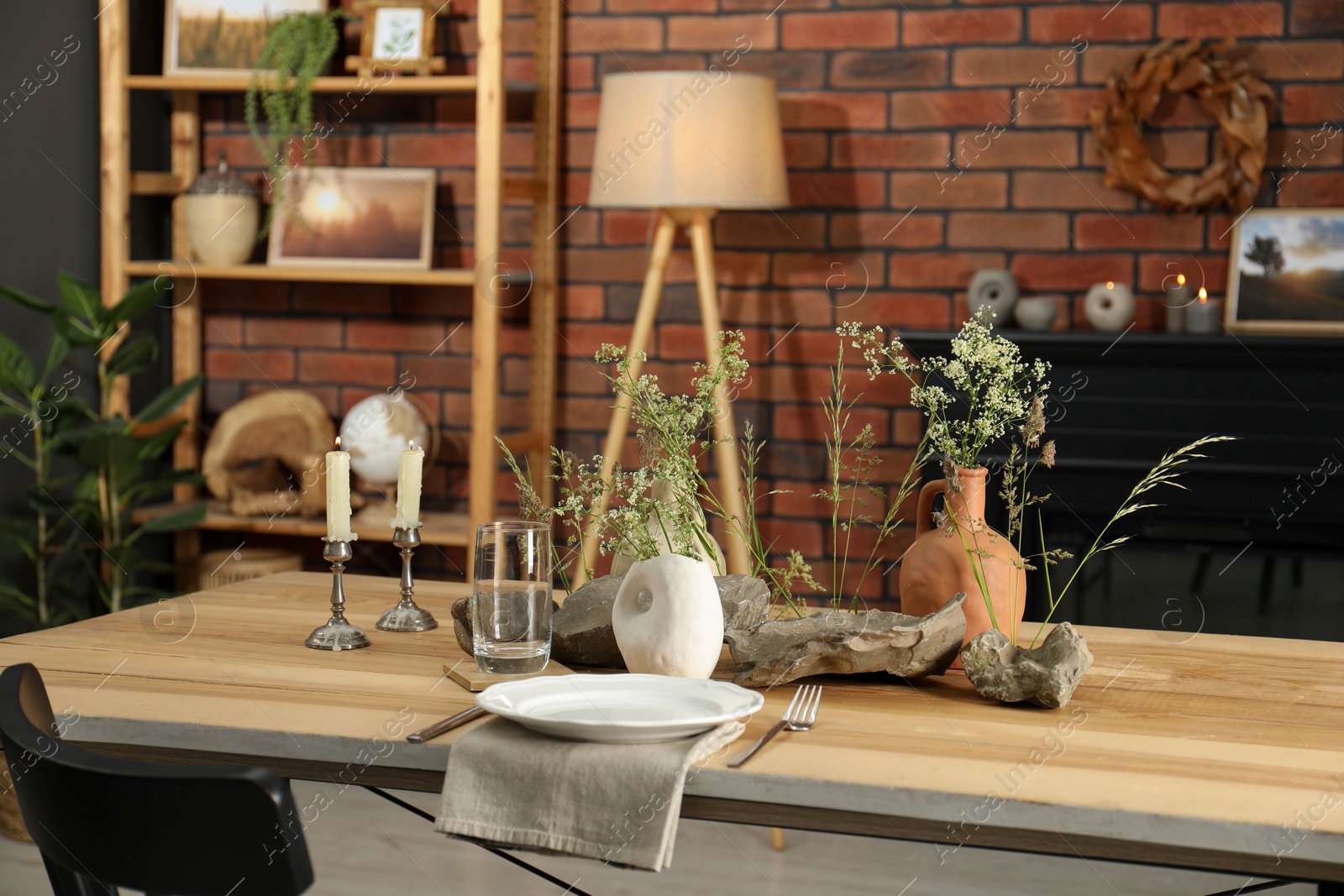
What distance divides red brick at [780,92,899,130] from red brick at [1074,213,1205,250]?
1.71 feet

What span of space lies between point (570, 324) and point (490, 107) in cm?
60

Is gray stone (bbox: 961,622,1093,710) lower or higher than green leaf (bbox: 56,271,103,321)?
lower

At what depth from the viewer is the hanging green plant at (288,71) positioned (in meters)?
3.11

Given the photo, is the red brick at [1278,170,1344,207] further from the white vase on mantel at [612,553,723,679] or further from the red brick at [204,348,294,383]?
the red brick at [204,348,294,383]

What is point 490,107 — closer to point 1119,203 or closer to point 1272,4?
point 1119,203

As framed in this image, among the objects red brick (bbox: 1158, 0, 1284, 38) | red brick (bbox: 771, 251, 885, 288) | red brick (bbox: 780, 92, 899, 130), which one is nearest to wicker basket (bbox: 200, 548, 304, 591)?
red brick (bbox: 771, 251, 885, 288)

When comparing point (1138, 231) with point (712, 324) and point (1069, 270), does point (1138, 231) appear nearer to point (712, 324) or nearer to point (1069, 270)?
point (1069, 270)

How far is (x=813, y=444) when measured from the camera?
319cm

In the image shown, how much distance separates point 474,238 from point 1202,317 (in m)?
1.71

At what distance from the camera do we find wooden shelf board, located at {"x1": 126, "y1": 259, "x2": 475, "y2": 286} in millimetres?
3039

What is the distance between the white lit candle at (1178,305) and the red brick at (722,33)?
107 cm

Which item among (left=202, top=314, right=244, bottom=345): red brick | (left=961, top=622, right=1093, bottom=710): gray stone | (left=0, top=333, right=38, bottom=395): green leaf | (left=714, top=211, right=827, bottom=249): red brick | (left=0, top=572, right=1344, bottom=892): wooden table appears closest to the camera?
(left=0, top=572, right=1344, bottom=892): wooden table

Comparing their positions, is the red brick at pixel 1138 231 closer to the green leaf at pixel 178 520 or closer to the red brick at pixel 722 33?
the red brick at pixel 722 33

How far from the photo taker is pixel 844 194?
311cm
